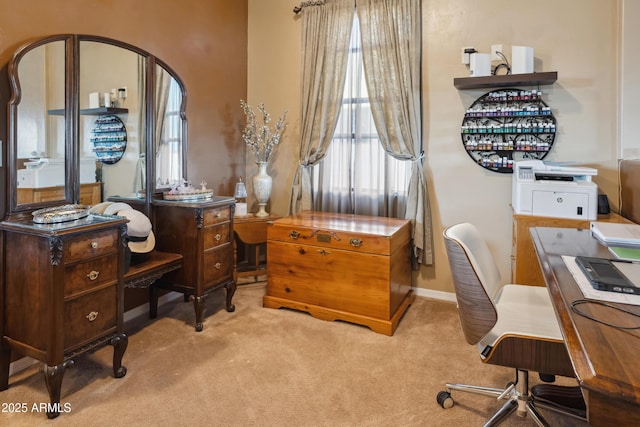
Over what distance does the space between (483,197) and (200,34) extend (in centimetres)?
287

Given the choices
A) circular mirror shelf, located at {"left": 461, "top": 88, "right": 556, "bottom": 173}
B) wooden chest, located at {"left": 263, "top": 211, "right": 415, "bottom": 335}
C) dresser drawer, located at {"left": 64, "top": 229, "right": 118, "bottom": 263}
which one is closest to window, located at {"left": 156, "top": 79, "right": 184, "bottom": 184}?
wooden chest, located at {"left": 263, "top": 211, "right": 415, "bottom": 335}

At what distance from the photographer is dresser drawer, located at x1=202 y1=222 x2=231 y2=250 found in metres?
2.82

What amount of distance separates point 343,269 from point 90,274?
164cm

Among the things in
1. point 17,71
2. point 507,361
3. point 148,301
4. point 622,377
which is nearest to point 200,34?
point 17,71

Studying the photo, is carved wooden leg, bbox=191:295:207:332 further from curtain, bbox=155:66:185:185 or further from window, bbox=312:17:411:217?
window, bbox=312:17:411:217

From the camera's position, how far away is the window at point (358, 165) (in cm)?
352

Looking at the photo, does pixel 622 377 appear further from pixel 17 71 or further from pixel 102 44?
pixel 102 44

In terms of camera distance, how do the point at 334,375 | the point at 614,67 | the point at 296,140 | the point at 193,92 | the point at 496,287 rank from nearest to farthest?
the point at 496,287 → the point at 334,375 → the point at 614,67 → the point at 193,92 → the point at 296,140

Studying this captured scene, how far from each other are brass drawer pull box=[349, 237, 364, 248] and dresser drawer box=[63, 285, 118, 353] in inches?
61.2

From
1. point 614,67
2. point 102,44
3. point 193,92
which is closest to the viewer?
point 102,44

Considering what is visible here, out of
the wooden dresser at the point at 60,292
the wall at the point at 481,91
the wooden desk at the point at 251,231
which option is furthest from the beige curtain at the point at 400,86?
the wooden dresser at the point at 60,292

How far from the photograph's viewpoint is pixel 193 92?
341 centimetres

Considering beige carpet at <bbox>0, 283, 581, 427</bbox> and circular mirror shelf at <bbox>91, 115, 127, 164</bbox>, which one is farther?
circular mirror shelf at <bbox>91, 115, 127, 164</bbox>

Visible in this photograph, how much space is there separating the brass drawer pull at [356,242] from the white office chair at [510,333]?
1.01 m
